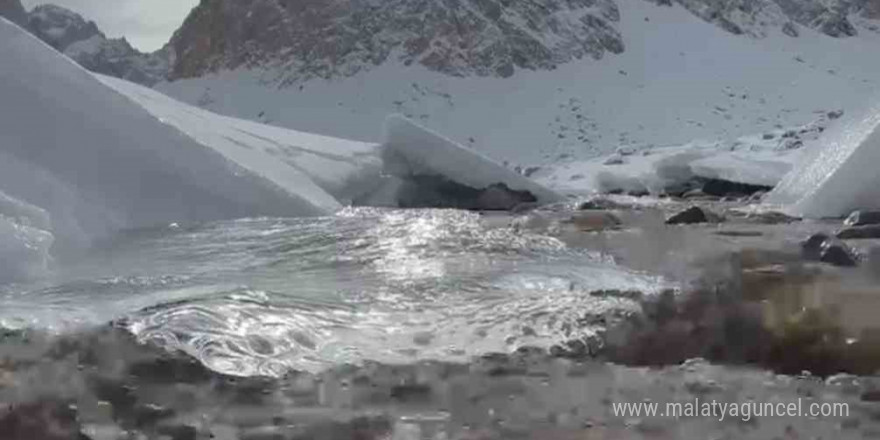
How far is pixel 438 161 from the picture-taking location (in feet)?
53.8

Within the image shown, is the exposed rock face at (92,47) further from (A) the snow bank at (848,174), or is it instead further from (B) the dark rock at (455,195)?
(A) the snow bank at (848,174)

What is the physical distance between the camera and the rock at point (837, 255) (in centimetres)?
698

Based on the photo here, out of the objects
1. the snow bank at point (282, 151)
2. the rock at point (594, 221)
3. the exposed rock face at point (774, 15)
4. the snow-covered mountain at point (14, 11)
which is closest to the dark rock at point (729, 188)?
the snow bank at point (282, 151)

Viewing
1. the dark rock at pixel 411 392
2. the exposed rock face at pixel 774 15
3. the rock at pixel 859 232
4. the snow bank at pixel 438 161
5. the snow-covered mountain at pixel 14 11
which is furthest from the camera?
the snow-covered mountain at pixel 14 11

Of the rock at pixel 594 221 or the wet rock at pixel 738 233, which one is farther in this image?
the rock at pixel 594 221

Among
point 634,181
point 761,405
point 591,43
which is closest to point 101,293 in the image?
point 761,405

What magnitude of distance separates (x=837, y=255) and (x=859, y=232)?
73.5 inches

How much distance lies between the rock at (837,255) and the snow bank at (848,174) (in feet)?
11.4

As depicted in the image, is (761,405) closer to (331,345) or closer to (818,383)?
(818,383)

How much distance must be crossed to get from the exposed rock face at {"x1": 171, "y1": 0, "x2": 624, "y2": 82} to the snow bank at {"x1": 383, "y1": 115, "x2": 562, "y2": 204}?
38659 mm

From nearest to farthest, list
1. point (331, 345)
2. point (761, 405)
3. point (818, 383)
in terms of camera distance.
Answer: point (761, 405)
point (818, 383)
point (331, 345)

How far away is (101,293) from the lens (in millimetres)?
5438

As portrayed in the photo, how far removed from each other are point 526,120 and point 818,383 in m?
45.5

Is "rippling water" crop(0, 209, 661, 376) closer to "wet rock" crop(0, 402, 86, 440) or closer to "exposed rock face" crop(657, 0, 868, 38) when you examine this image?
"wet rock" crop(0, 402, 86, 440)
